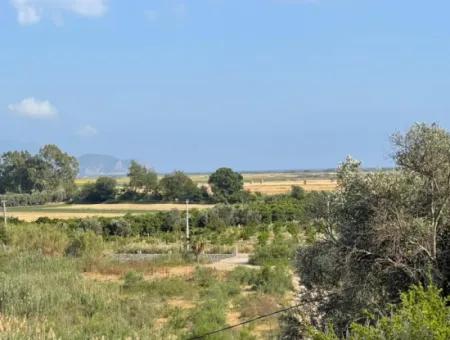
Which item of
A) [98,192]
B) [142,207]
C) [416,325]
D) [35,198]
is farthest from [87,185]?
[416,325]

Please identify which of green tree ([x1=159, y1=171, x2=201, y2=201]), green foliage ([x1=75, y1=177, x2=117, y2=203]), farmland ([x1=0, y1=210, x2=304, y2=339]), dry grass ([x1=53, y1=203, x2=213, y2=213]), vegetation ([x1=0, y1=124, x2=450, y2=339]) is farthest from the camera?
green foliage ([x1=75, y1=177, x2=117, y2=203])

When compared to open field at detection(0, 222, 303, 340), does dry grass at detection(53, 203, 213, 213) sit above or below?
above

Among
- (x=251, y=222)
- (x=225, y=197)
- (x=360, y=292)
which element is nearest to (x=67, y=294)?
(x=360, y=292)

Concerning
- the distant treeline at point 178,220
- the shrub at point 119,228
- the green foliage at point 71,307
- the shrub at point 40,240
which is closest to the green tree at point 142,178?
the distant treeline at point 178,220

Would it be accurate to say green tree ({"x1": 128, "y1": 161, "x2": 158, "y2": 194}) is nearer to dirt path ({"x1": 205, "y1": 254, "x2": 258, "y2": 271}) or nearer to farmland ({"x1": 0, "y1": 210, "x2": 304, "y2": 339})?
farmland ({"x1": 0, "y1": 210, "x2": 304, "y2": 339})

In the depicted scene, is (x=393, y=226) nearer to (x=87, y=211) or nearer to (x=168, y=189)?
(x=87, y=211)

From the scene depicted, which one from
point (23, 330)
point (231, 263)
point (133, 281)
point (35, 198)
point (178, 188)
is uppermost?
point (178, 188)

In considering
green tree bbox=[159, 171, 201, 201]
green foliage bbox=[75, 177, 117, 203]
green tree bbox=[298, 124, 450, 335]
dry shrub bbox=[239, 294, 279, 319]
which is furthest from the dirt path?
green foliage bbox=[75, 177, 117, 203]

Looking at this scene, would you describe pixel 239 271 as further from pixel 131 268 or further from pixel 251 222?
pixel 251 222

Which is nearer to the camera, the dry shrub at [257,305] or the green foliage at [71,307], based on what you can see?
the green foliage at [71,307]

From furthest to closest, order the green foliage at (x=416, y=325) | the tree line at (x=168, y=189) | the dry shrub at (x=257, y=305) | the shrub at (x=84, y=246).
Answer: the tree line at (x=168, y=189)
the shrub at (x=84, y=246)
the dry shrub at (x=257, y=305)
the green foliage at (x=416, y=325)

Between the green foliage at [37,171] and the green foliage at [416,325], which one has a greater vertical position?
the green foliage at [37,171]

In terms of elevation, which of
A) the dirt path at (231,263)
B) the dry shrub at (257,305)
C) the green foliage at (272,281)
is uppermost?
the green foliage at (272,281)

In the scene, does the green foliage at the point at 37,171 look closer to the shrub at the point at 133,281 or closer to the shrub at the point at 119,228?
the shrub at the point at 119,228
